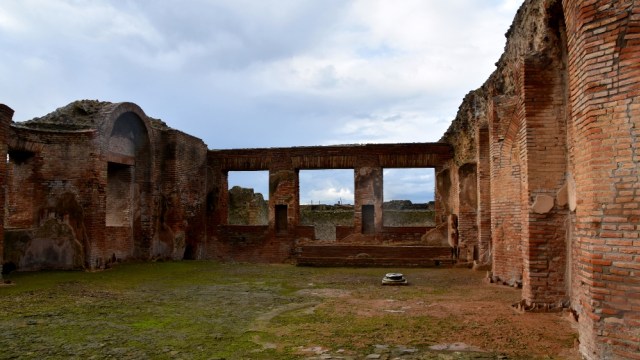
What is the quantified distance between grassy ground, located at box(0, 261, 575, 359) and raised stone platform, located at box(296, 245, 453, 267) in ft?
10.5

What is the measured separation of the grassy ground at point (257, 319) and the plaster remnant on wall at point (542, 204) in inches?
59.8

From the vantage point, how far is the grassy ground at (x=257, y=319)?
17.8 ft

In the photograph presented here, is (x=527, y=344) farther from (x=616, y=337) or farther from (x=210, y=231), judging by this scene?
(x=210, y=231)

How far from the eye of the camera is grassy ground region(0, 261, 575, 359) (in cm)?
541

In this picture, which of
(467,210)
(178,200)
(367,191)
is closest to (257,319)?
(467,210)

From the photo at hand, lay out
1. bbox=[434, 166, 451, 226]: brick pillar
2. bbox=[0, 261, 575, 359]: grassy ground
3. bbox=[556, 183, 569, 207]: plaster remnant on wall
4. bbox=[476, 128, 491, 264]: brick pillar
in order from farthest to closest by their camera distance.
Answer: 1. bbox=[434, 166, 451, 226]: brick pillar
2. bbox=[476, 128, 491, 264]: brick pillar
3. bbox=[556, 183, 569, 207]: plaster remnant on wall
4. bbox=[0, 261, 575, 359]: grassy ground

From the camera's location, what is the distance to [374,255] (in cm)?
1523

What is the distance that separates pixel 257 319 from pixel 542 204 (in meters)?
4.47

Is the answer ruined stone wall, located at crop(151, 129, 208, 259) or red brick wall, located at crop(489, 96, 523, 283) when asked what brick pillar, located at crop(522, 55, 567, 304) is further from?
ruined stone wall, located at crop(151, 129, 208, 259)

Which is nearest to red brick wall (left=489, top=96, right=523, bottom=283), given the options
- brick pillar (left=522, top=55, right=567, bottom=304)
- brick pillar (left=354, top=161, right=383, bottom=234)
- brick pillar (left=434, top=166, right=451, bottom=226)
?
brick pillar (left=522, top=55, right=567, bottom=304)

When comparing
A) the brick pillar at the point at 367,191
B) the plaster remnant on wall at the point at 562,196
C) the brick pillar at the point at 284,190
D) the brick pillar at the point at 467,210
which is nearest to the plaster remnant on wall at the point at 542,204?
the plaster remnant on wall at the point at 562,196

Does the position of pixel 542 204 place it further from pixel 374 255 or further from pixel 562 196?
pixel 374 255

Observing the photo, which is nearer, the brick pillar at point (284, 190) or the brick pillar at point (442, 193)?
the brick pillar at point (442, 193)

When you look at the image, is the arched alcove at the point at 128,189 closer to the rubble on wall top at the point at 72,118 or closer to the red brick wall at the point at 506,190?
the rubble on wall top at the point at 72,118
